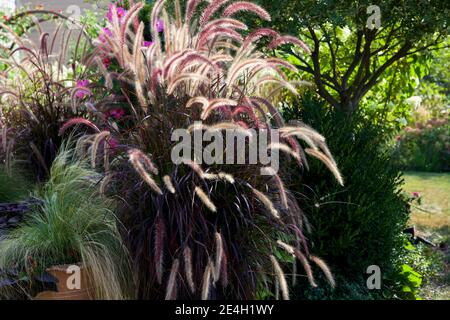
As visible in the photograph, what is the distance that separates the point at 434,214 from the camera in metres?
8.02

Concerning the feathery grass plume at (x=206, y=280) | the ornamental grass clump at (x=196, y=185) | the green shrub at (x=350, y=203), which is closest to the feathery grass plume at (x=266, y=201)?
the ornamental grass clump at (x=196, y=185)

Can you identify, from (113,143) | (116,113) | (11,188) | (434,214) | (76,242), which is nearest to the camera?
(76,242)

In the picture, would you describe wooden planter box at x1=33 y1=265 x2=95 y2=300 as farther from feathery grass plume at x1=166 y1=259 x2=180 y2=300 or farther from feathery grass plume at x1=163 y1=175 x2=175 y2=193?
feathery grass plume at x1=163 y1=175 x2=175 y2=193

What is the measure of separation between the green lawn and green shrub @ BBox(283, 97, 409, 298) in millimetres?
1052

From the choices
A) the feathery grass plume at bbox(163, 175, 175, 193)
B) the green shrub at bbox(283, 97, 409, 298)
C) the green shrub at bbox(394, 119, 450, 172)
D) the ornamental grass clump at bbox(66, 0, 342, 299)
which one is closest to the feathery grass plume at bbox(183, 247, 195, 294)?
the ornamental grass clump at bbox(66, 0, 342, 299)

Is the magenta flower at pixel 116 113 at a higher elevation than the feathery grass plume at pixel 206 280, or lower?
higher

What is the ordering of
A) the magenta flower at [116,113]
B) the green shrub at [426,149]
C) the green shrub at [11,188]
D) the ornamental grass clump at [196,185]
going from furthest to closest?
1. the green shrub at [426,149]
2. the magenta flower at [116,113]
3. the green shrub at [11,188]
4. the ornamental grass clump at [196,185]

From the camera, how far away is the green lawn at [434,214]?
561cm

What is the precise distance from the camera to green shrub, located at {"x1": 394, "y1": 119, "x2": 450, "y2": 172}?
10.8 meters

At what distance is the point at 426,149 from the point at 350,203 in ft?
23.9

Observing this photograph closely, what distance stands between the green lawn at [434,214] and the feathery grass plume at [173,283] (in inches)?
109

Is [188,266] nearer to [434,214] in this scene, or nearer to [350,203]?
[350,203]

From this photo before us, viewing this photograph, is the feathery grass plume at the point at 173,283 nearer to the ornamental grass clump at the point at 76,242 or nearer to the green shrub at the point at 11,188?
the ornamental grass clump at the point at 76,242

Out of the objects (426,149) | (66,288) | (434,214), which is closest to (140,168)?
(66,288)
